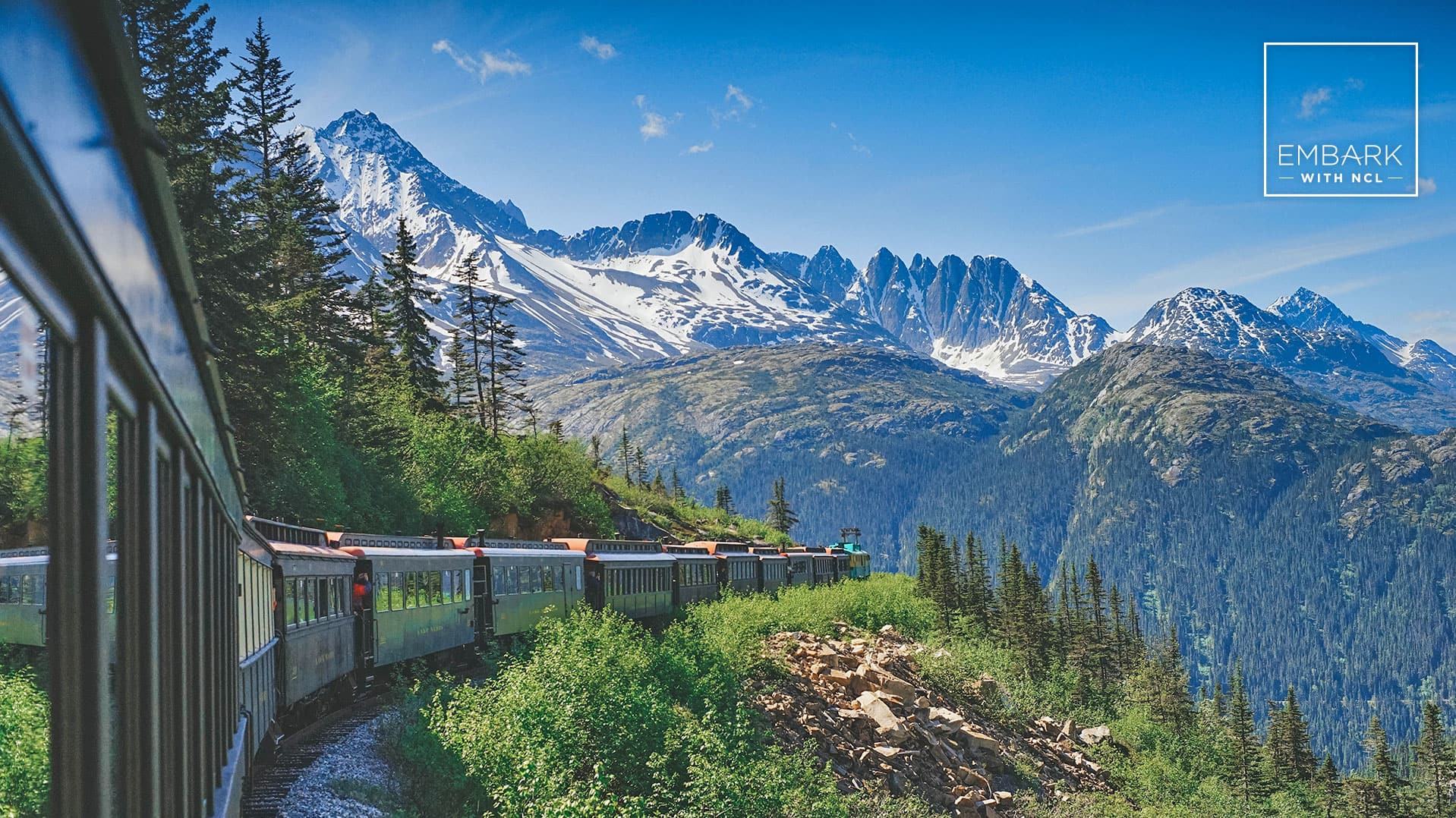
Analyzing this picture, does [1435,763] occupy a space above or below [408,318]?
below

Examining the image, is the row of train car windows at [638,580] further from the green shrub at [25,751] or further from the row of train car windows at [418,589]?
the green shrub at [25,751]

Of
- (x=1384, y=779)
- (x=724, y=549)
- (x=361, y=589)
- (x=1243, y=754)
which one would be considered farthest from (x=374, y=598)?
(x=1384, y=779)

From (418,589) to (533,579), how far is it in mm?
→ 6895

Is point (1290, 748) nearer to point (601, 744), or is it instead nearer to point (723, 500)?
point (601, 744)

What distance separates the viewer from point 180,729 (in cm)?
429

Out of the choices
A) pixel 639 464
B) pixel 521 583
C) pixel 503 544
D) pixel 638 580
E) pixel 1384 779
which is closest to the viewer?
pixel 521 583

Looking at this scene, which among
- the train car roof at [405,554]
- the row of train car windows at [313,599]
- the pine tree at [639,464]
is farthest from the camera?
the pine tree at [639,464]

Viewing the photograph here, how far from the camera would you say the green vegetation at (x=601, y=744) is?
18359 mm

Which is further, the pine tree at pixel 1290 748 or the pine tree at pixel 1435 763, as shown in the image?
the pine tree at pixel 1435 763

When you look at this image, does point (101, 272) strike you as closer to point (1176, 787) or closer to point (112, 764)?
point (112, 764)

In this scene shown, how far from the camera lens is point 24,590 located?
2391 millimetres

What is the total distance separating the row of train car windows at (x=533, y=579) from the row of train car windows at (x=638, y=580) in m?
2.09

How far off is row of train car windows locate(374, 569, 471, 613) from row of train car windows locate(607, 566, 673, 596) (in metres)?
8.88

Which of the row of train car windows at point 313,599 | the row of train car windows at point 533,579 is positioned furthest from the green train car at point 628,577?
the row of train car windows at point 313,599
